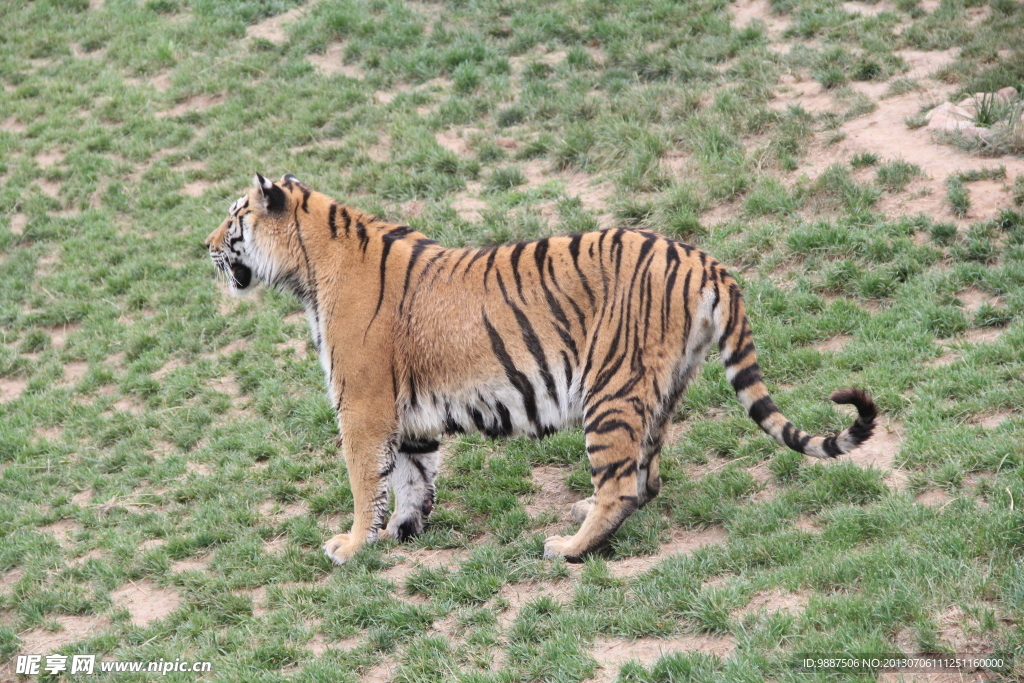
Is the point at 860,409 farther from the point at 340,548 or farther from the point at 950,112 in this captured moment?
the point at 950,112

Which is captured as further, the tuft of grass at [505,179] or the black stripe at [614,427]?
the tuft of grass at [505,179]

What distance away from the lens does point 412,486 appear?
721 cm

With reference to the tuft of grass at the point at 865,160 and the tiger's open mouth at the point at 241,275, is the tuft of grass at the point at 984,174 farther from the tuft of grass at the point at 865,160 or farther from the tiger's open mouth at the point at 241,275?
the tiger's open mouth at the point at 241,275

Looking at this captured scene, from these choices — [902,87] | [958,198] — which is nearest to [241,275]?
[958,198]

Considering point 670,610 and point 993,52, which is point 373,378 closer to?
point 670,610

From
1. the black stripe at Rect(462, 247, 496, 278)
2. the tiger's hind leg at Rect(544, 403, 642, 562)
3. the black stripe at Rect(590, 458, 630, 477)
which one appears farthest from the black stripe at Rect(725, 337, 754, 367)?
the black stripe at Rect(462, 247, 496, 278)

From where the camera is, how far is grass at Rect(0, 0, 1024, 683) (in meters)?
5.63

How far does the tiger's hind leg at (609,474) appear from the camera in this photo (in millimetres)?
6125

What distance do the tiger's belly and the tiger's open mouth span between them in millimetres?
1673

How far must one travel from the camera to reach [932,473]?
6074mm

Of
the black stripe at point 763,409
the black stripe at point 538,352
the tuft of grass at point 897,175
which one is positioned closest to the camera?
the black stripe at point 763,409

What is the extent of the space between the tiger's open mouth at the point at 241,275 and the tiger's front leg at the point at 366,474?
149cm

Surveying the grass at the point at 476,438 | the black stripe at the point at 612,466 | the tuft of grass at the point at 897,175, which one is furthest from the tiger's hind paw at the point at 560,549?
the tuft of grass at the point at 897,175

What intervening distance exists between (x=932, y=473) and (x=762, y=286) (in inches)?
114
